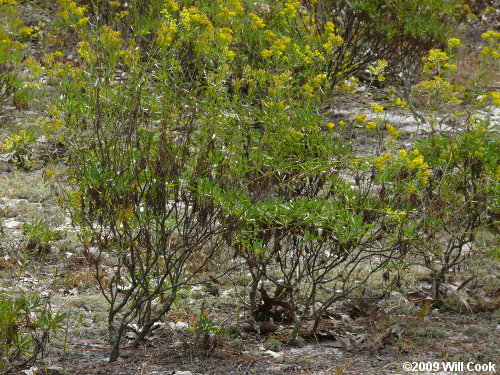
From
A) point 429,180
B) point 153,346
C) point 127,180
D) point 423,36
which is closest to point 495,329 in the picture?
point 429,180

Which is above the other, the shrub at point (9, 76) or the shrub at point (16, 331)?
the shrub at point (9, 76)

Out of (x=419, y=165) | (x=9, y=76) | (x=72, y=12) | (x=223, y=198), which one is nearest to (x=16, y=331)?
(x=223, y=198)

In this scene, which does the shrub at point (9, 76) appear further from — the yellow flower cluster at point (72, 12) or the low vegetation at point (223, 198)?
the yellow flower cluster at point (72, 12)

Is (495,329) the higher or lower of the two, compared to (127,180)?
lower

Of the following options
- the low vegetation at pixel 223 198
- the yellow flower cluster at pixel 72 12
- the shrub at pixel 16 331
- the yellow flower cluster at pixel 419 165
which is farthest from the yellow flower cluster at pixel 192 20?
the shrub at pixel 16 331

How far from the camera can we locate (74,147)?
3.52 meters

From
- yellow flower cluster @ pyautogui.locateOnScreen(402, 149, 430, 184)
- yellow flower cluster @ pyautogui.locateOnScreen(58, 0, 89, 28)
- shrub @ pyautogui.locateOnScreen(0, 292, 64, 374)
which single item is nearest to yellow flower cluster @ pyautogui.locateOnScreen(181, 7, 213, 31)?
yellow flower cluster @ pyautogui.locateOnScreen(58, 0, 89, 28)

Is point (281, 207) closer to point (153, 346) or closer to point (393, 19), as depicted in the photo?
point (153, 346)

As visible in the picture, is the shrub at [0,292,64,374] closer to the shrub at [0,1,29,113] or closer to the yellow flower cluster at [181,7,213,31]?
the yellow flower cluster at [181,7,213,31]

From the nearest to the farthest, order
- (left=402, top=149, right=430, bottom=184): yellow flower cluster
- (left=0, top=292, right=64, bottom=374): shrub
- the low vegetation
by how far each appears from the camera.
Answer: (left=0, top=292, right=64, bottom=374): shrub < the low vegetation < (left=402, top=149, right=430, bottom=184): yellow flower cluster

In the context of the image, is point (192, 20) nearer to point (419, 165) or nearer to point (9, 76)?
point (419, 165)

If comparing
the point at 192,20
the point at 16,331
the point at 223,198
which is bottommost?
the point at 16,331

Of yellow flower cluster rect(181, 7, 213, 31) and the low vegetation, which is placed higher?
yellow flower cluster rect(181, 7, 213, 31)

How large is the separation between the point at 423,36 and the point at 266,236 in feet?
15.4
